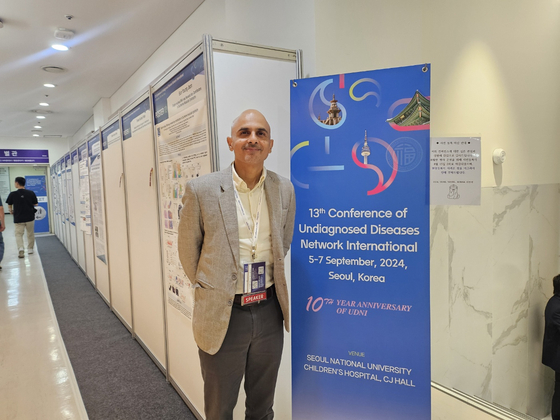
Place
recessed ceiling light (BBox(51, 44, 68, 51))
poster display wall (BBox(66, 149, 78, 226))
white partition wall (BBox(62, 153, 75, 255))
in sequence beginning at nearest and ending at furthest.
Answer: recessed ceiling light (BBox(51, 44, 68, 51)) → poster display wall (BBox(66, 149, 78, 226)) → white partition wall (BBox(62, 153, 75, 255))

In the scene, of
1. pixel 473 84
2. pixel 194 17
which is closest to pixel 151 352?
pixel 194 17

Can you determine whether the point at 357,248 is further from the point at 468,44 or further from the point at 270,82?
the point at 468,44

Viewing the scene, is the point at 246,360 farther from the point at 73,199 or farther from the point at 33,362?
the point at 73,199

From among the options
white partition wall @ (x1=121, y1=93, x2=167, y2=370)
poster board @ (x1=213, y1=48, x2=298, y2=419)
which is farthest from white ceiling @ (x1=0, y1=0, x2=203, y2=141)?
poster board @ (x1=213, y1=48, x2=298, y2=419)

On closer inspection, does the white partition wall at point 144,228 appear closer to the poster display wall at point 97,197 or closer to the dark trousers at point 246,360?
the poster display wall at point 97,197

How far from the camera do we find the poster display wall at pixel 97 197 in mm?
4730

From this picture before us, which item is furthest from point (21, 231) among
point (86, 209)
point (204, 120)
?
point (204, 120)

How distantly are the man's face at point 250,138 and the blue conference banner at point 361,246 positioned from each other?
254mm

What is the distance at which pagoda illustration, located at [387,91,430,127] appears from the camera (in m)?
1.57

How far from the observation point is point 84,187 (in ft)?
19.0

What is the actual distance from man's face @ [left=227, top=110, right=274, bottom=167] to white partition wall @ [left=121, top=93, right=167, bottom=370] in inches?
58.2

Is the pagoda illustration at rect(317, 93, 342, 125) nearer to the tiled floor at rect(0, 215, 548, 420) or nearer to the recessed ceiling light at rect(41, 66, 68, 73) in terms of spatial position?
the tiled floor at rect(0, 215, 548, 420)

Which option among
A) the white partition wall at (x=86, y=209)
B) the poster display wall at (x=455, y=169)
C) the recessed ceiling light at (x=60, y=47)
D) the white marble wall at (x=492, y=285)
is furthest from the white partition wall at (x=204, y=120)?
the white partition wall at (x=86, y=209)

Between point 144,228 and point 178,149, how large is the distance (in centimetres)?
119
